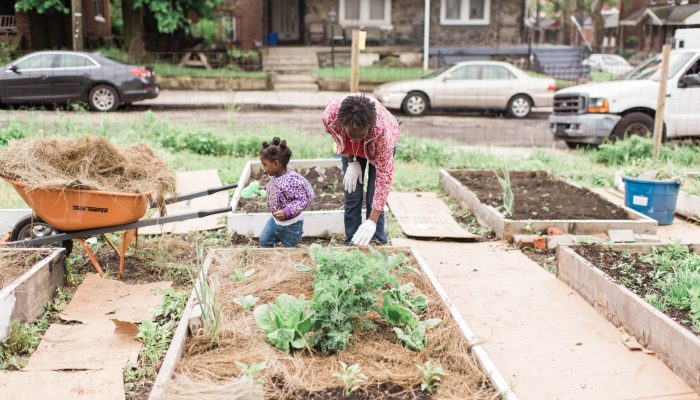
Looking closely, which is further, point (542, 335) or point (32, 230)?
point (32, 230)

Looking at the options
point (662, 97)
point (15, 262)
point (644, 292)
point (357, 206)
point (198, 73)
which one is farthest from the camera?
point (198, 73)

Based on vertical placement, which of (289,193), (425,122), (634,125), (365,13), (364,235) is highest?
(365,13)

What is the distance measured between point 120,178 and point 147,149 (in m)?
0.57

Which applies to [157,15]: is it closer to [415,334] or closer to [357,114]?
[357,114]

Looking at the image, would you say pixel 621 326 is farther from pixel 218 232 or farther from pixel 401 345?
pixel 218 232

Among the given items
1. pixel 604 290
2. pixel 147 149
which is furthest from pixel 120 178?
pixel 604 290

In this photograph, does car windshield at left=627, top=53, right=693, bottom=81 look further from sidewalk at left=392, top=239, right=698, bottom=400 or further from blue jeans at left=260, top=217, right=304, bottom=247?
blue jeans at left=260, top=217, right=304, bottom=247

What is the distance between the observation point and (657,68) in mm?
11617

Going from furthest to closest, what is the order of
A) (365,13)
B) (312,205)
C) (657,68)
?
(365,13) < (657,68) < (312,205)

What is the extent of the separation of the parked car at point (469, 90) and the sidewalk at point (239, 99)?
8.28ft

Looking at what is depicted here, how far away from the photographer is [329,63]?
2616 centimetres

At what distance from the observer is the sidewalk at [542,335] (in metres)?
3.68

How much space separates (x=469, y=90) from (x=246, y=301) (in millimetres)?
14658

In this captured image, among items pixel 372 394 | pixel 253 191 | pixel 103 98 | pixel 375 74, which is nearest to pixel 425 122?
pixel 375 74
